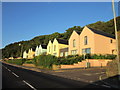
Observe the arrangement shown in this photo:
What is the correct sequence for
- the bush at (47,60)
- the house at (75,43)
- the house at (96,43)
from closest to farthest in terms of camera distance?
1. the bush at (47,60)
2. the house at (96,43)
3. the house at (75,43)

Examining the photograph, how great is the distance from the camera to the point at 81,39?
125 ft

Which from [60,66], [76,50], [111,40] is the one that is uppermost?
[111,40]

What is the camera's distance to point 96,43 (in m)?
33.9

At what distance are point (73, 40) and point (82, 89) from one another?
107 ft

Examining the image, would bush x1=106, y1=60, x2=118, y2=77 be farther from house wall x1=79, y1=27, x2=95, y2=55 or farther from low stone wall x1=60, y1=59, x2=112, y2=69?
house wall x1=79, y1=27, x2=95, y2=55

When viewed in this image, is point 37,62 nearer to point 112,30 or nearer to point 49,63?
point 49,63

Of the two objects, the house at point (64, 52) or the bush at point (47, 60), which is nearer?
the bush at point (47, 60)

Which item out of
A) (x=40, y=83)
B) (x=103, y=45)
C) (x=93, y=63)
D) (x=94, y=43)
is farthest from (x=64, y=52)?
(x=40, y=83)

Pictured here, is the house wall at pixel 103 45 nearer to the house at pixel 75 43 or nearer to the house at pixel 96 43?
the house at pixel 96 43

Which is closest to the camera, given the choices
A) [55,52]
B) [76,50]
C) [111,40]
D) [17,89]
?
[17,89]

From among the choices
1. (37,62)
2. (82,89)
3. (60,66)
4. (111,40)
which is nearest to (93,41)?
(111,40)

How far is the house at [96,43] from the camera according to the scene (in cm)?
3388

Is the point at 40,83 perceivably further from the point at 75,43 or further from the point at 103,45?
the point at 75,43

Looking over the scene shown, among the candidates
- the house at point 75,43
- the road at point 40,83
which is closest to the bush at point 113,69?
the road at point 40,83
